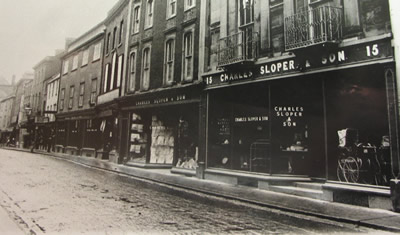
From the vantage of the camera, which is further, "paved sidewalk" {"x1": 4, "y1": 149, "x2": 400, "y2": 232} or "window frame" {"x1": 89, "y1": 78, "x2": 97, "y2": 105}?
"window frame" {"x1": 89, "y1": 78, "x2": 97, "y2": 105}

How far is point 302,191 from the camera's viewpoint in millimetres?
9180

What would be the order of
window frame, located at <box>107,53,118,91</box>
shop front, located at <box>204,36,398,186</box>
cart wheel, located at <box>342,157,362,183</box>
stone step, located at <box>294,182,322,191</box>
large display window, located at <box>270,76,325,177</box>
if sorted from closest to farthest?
shop front, located at <box>204,36,398,186</box> → cart wheel, located at <box>342,157,362,183</box> → stone step, located at <box>294,182,322,191</box> → large display window, located at <box>270,76,325,177</box> → window frame, located at <box>107,53,118,91</box>

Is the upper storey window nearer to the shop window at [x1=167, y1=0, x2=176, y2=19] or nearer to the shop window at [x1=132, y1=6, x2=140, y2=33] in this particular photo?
the shop window at [x1=167, y1=0, x2=176, y2=19]

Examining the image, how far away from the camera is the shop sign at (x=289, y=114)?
10641mm

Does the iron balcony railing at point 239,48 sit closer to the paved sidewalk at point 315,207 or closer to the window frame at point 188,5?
the window frame at point 188,5

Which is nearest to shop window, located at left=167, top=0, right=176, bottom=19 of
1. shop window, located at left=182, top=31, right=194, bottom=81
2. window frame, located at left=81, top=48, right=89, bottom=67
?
shop window, located at left=182, top=31, right=194, bottom=81

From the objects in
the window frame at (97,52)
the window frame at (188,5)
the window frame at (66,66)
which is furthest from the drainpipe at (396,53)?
the window frame at (66,66)

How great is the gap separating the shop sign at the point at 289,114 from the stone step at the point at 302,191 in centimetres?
228

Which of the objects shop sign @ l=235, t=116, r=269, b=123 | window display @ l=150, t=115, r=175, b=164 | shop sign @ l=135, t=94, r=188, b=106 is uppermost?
shop sign @ l=135, t=94, r=188, b=106

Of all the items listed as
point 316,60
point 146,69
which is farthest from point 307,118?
point 146,69

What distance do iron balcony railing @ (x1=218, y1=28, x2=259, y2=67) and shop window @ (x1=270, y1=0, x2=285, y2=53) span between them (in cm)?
74

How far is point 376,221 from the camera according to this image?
6074 mm

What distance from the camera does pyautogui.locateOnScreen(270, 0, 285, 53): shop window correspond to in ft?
34.4

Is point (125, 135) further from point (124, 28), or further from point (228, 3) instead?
point (228, 3)
